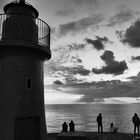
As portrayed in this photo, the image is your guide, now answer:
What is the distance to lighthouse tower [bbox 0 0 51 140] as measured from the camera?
10023mm

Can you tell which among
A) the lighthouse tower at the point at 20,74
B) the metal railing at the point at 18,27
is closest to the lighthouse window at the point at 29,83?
the lighthouse tower at the point at 20,74

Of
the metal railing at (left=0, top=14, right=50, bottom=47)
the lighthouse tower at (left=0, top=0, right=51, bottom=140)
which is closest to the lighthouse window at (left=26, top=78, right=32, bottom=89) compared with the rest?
the lighthouse tower at (left=0, top=0, right=51, bottom=140)

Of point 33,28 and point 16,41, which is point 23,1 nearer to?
point 33,28

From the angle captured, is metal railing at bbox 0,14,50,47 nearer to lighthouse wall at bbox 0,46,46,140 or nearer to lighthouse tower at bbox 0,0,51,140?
lighthouse tower at bbox 0,0,51,140

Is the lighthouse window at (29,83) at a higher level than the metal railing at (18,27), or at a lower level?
lower

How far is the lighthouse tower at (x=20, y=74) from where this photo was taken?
10023 millimetres

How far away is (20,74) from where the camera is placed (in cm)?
1037

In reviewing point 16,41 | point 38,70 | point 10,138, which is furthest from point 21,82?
point 10,138

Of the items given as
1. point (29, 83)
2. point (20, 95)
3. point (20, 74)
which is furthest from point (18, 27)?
point (20, 95)

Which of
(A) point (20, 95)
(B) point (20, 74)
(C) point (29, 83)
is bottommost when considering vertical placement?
(A) point (20, 95)

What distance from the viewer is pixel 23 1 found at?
35.7 feet

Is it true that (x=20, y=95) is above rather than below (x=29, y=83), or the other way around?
below

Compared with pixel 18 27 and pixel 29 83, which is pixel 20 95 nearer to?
pixel 29 83

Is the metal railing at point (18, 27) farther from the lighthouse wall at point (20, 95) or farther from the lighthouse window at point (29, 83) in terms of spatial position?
the lighthouse window at point (29, 83)
